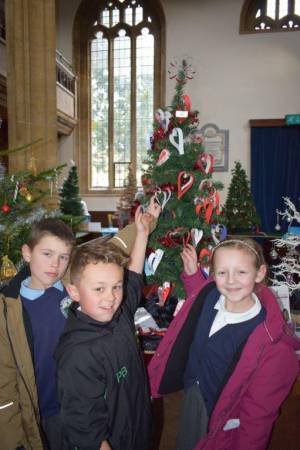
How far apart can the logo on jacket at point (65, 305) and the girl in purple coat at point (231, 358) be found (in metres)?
0.49

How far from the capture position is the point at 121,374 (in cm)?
129

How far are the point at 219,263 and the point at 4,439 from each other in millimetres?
1115

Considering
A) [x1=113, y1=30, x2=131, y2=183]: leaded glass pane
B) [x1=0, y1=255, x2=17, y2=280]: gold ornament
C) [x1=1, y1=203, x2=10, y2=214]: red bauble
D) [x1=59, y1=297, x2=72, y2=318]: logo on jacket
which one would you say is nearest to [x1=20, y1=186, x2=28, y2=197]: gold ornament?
Answer: [x1=1, y1=203, x2=10, y2=214]: red bauble

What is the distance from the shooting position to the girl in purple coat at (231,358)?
136cm

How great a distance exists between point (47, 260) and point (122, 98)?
29.8ft

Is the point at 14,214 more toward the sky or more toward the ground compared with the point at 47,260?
more toward the sky

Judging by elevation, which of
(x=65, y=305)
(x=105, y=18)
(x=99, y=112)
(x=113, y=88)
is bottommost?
(x=65, y=305)

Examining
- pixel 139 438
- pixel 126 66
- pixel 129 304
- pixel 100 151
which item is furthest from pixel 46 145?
pixel 126 66

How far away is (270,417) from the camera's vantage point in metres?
1.37

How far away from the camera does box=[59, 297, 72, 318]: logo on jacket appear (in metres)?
1.56

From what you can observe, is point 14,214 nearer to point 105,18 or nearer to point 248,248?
point 248,248

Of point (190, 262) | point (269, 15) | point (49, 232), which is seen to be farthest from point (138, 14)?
point (49, 232)

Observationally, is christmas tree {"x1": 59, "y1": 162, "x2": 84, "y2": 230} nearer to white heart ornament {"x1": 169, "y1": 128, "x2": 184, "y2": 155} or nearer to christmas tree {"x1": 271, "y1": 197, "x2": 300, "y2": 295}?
white heart ornament {"x1": 169, "y1": 128, "x2": 184, "y2": 155}

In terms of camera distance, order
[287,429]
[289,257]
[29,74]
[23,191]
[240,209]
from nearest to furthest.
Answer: [287,429] < [23,191] < [289,257] < [29,74] < [240,209]
